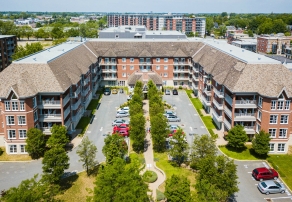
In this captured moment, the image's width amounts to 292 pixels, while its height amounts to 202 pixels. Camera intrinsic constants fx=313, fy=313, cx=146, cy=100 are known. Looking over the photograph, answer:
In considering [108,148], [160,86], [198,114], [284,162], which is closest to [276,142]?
[284,162]

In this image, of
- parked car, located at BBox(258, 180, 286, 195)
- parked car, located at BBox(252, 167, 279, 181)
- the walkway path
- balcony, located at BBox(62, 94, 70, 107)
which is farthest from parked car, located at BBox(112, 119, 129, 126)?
parked car, located at BBox(258, 180, 286, 195)

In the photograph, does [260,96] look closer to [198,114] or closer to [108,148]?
[198,114]

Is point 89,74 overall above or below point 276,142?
above

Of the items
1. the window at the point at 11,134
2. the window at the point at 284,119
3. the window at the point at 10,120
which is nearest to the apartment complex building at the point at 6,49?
the window at the point at 11,134

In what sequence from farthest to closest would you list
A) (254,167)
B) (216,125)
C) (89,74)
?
(89,74) → (216,125) → (254,167)

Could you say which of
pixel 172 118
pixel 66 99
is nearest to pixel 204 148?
pixel 172 118

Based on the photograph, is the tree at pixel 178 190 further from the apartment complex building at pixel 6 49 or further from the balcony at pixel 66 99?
the apartment complex building at pixel 6 49
